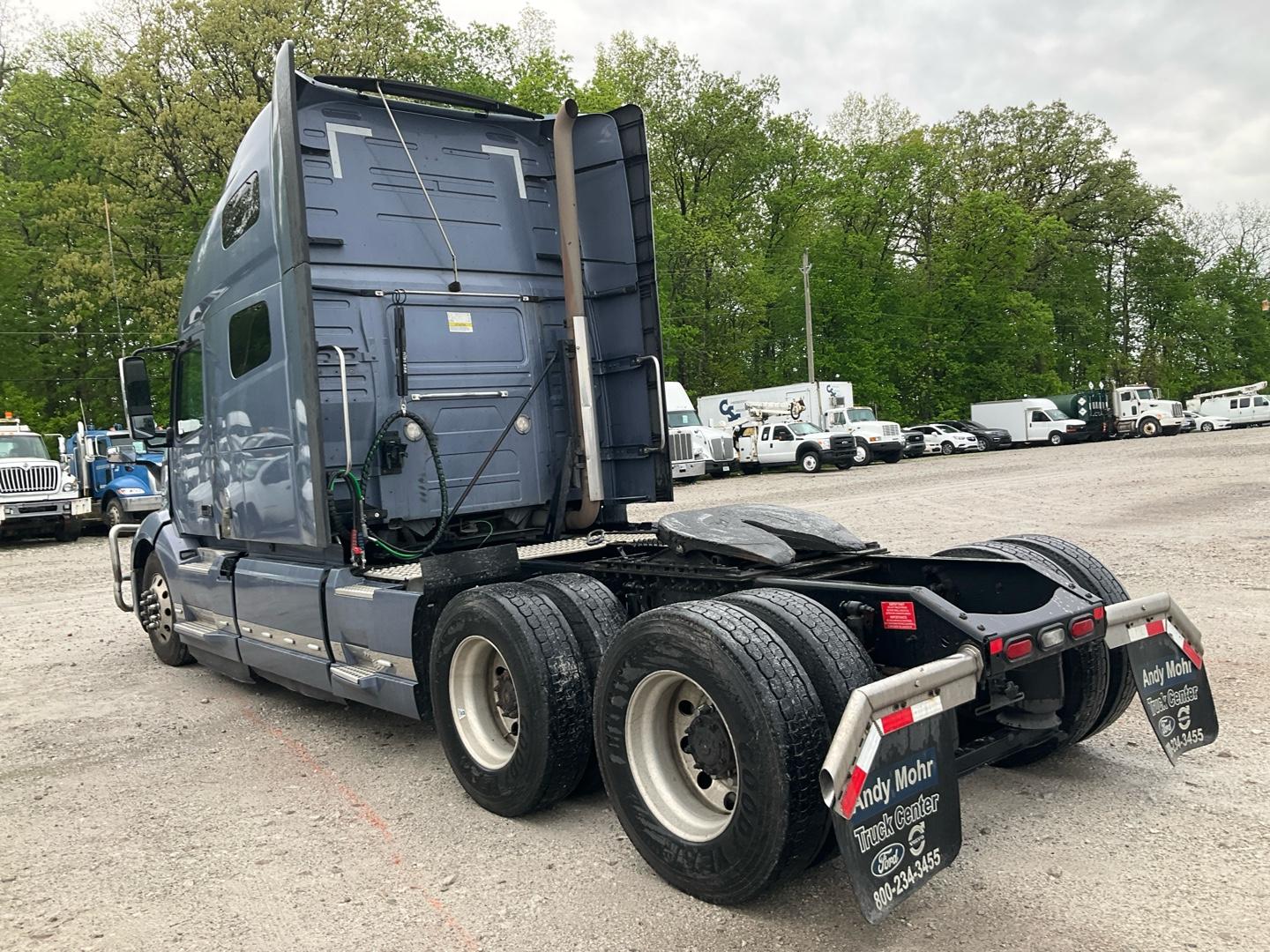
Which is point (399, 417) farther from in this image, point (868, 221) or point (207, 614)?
point (868, 221)

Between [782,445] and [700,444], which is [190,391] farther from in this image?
[782,445]

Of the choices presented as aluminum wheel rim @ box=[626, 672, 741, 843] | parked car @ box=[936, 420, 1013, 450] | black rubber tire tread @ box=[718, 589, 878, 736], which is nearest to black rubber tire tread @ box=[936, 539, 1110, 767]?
black rubber tire tread @ box=[718, 589, 878, 736]

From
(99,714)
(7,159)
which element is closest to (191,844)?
(99,714)

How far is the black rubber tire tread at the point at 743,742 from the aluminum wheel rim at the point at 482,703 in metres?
0.94

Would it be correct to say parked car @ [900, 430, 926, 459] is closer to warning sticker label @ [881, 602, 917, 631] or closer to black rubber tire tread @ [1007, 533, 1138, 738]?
black rubber tire tread @ [1007, 533, 1138, 738]

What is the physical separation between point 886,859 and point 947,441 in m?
40.9

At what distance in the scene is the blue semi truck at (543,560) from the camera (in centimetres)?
310

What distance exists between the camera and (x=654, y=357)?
5.96m

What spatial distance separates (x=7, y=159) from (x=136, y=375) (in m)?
35.8

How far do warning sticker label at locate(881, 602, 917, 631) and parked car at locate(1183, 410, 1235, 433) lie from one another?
4916 cm

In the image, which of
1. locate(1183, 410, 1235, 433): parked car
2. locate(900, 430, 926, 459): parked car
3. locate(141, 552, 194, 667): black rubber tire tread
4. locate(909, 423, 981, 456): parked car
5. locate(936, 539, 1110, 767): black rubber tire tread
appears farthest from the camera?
locate(1183, 410, 1235, 433): parked car

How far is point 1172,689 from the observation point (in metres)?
3.87

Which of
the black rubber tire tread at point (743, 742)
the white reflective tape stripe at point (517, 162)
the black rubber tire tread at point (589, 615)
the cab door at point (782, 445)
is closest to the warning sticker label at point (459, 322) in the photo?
the white reflective tape stripe at point (517, 162)

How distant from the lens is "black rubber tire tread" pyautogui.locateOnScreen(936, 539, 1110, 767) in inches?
155
